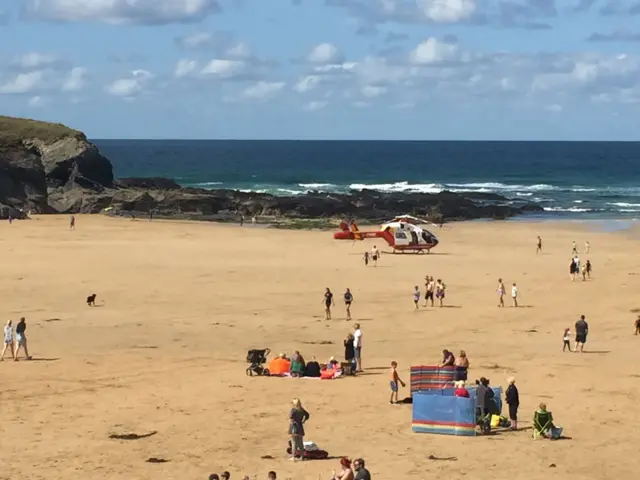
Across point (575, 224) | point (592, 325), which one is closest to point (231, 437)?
point (592, 325)

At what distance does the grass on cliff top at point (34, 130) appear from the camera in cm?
8338

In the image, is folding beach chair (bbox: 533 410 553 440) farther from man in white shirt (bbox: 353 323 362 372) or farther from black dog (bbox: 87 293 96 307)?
black dog (bbox: 87 293 96 307)

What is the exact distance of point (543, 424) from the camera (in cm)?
1797

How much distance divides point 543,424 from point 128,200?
2205 inches

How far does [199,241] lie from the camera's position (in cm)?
5266

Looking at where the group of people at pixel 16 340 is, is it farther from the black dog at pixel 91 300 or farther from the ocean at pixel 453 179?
the ocean at pixel 453 179

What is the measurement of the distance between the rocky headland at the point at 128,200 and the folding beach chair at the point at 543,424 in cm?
4835

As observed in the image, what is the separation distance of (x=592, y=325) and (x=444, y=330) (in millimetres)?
4234

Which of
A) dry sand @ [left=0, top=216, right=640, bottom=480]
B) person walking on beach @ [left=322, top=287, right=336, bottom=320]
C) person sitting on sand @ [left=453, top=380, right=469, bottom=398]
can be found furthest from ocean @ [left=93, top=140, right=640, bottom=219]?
person sitting on sand @ [left=453, top=380, right=469, bottom=398]

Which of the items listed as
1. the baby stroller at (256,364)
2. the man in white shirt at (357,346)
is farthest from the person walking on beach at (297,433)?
the man in white shirt at (357,346)

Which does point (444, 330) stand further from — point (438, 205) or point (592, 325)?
point (438, 205)

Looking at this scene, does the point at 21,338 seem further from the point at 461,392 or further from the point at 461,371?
the point at 461,392

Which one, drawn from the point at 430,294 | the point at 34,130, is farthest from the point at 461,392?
the point at 34,130

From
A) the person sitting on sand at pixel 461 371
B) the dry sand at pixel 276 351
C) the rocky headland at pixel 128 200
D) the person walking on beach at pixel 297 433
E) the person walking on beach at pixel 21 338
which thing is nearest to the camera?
the person walking on beach at pixel 297 433
